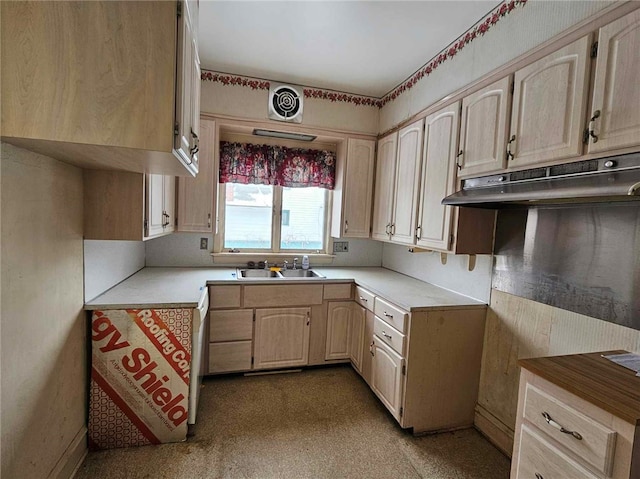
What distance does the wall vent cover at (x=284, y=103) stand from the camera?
2.88m

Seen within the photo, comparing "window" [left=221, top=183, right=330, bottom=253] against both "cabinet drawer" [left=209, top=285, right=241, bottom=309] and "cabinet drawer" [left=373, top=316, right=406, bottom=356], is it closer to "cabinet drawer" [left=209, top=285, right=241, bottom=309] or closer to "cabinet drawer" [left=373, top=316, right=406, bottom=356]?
"cabinet drawer" [left=209, top=285, right=241, bottom=309]

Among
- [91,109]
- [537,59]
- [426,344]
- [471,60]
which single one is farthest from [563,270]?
[91,109]

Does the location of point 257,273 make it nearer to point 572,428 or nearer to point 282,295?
point 282,295

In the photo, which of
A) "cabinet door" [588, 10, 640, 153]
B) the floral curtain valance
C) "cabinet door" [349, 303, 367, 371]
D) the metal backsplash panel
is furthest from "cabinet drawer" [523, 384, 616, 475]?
the floral curtain valance

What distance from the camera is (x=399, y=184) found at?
271 cm

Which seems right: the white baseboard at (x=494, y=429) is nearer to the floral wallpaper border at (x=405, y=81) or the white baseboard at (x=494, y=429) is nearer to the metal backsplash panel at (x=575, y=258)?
the metal backsplash panel at (x=575, y=258)

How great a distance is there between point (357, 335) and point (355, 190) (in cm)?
137

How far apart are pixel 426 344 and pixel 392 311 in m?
0.30

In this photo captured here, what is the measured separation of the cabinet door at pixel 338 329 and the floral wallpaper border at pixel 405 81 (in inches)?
77.0

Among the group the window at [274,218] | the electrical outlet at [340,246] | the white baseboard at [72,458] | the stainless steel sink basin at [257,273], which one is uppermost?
the window at [274,218]

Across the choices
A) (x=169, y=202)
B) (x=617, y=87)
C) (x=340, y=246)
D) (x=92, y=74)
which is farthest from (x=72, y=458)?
(x=617, y=87)

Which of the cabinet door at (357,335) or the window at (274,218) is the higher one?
the window at (274,218)

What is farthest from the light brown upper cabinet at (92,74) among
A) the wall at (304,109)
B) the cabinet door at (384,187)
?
the cabinet door at (384,187)

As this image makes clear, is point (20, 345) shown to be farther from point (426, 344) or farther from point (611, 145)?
point (611, 145)
